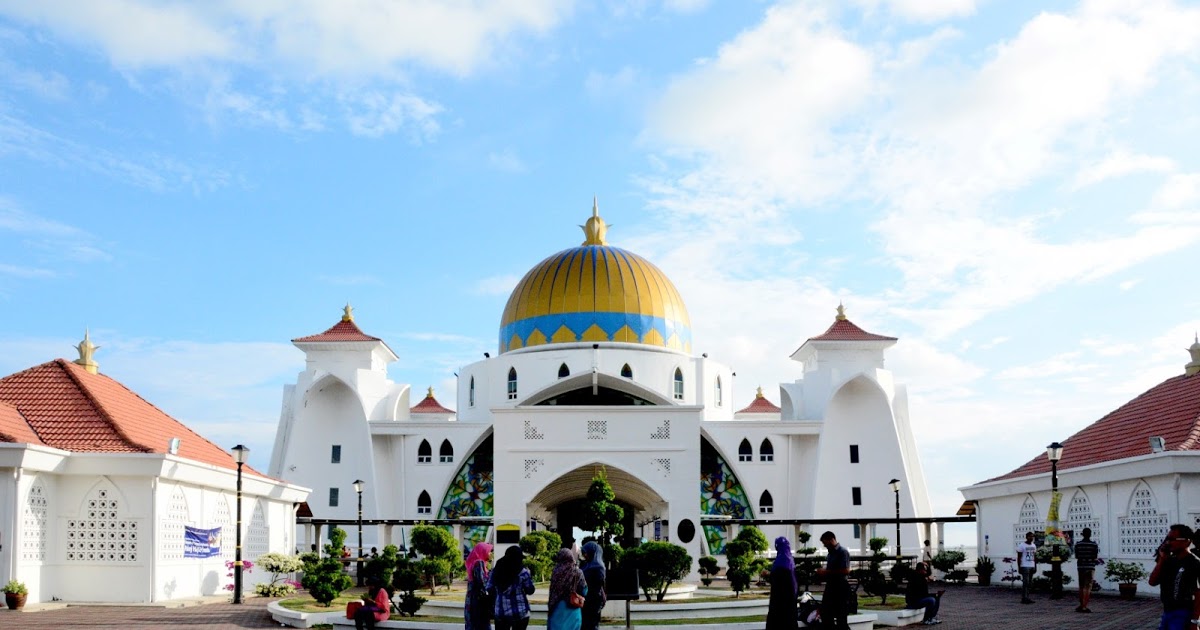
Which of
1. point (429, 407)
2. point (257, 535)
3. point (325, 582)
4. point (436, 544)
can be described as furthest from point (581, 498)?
point (325, 582)

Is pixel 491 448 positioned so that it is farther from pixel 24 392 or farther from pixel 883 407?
pixel 24 392

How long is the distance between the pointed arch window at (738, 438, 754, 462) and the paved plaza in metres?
17.5

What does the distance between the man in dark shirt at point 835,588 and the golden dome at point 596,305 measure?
29.0 meters

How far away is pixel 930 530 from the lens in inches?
1467

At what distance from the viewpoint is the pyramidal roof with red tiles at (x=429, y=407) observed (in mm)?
47156

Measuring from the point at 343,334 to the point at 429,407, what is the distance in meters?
9.99

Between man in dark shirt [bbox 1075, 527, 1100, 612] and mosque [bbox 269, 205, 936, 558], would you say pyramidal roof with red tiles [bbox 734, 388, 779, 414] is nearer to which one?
mosque [bbox 269, 205, 936, 558]

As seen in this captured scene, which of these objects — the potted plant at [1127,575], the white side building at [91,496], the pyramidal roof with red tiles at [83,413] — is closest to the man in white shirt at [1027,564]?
the potted plant at [1127,575]

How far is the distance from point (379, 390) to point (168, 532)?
18496mm

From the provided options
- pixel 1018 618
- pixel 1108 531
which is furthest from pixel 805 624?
pixel 1108 531

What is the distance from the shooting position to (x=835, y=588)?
35.0 feet

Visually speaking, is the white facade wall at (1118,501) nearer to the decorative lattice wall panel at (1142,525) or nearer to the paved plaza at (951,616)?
the decorative lattice wall panel at (1142,525)

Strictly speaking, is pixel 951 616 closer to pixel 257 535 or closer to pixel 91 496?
pixel 91 496

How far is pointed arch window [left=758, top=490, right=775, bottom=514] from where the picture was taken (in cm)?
3756
